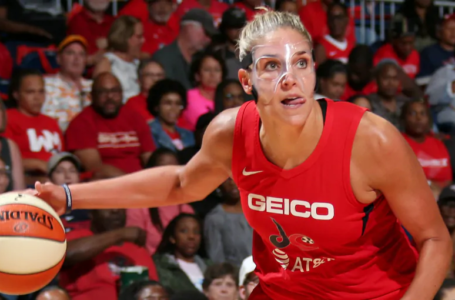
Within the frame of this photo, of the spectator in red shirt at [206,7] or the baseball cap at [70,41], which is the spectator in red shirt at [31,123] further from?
the spectator in red shirt at [206,7]

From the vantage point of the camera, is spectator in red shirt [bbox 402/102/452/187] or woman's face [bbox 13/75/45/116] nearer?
woman's face [bbox 13/75/45/116]

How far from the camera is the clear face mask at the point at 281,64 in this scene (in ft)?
7.50

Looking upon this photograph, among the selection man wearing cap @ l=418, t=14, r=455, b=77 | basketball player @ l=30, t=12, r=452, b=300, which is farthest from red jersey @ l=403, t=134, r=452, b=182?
basketball player @ l=30, t=12, r=452, b=300

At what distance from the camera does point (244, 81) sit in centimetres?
245

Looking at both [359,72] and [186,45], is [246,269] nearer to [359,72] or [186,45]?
[186,45]

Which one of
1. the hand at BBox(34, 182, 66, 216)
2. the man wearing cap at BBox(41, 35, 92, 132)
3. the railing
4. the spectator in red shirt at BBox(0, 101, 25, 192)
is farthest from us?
the railing

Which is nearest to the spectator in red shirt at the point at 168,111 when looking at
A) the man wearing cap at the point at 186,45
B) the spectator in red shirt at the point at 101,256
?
the man wearing cap at the point at 186,45

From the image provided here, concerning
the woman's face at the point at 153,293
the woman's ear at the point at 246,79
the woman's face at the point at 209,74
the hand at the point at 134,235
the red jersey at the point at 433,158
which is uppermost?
the woman's ear at the point at 246,79

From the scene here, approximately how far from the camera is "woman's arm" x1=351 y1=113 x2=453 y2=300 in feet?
7.11

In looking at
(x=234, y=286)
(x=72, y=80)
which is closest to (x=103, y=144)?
(x=72, y=80)

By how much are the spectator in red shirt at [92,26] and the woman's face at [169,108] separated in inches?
31.7

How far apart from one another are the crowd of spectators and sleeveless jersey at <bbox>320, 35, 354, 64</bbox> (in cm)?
1

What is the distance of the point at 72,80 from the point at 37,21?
0.74 meters

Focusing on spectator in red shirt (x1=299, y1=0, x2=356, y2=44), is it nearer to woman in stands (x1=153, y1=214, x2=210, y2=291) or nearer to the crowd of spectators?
the crowd of spectators
